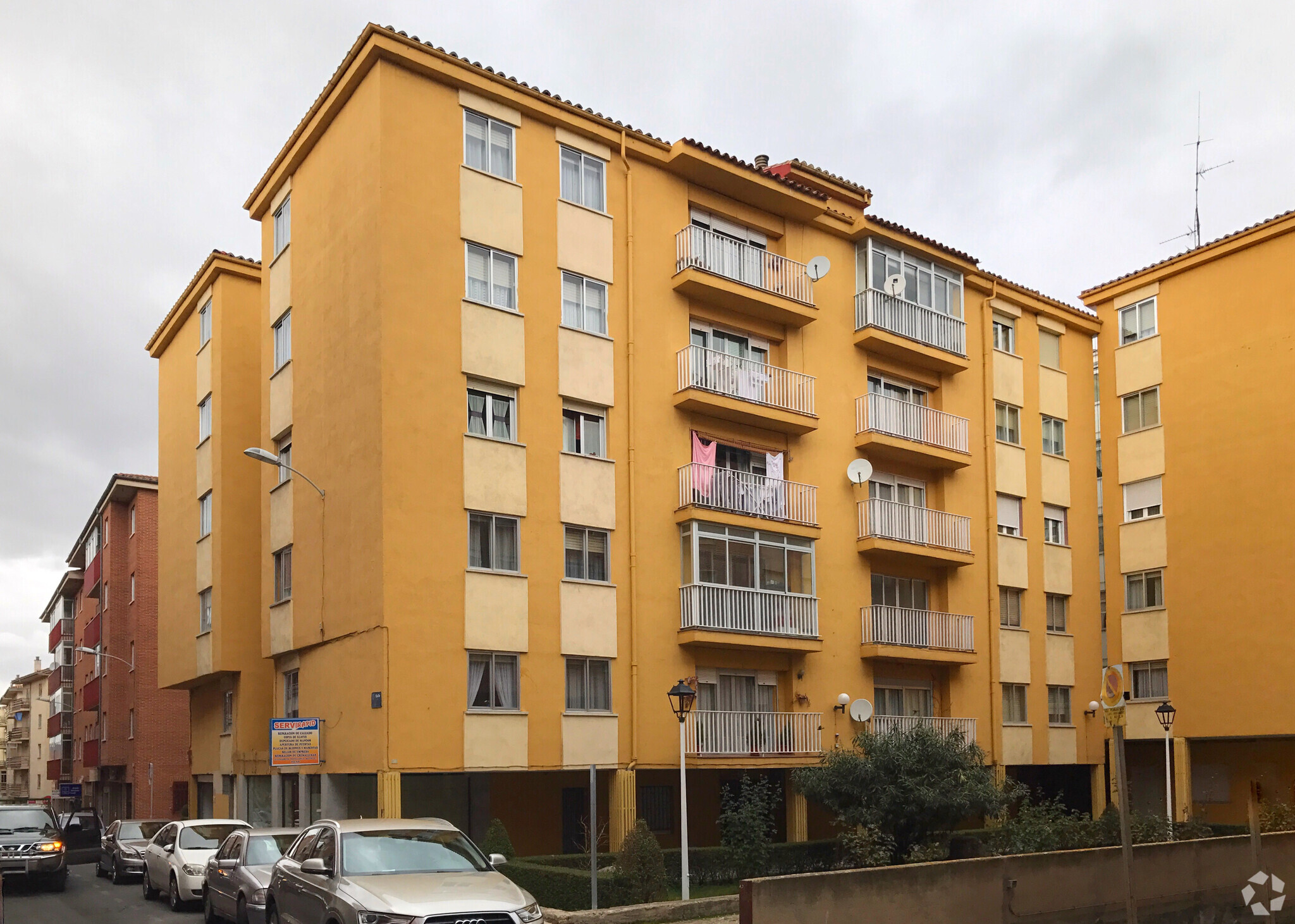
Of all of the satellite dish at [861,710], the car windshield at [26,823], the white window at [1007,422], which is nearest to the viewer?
the car windshield at [26,823]

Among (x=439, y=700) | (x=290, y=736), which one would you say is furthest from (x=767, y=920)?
(x=290, y=736)

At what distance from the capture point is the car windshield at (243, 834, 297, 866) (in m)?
17.1

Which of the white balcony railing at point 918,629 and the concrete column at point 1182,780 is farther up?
the white balcony railing at point 918,629

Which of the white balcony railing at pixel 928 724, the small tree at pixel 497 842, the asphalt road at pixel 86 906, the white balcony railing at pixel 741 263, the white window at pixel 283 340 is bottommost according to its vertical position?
the asphalt road at pixel 86 906

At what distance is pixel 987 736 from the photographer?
30.7 m

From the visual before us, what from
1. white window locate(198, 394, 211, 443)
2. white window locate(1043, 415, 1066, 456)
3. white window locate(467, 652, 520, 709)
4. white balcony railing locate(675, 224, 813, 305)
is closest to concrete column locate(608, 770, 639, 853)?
white window locate(467, 652, 520, 709)

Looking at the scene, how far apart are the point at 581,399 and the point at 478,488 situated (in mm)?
2999

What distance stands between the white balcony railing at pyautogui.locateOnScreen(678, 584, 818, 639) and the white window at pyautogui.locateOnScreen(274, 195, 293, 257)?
476 inches

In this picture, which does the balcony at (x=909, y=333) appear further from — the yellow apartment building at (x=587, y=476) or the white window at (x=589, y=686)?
the white window at (x=589, y=686)

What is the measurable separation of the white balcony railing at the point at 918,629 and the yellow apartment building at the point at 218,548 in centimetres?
1401

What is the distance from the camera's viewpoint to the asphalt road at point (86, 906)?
20.0 m

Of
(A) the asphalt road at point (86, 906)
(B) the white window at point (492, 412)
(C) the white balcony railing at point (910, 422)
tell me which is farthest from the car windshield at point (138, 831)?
(C) the white balcony railing at point (910, 422)

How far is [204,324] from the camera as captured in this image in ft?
108

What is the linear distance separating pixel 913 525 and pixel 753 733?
7.08m
